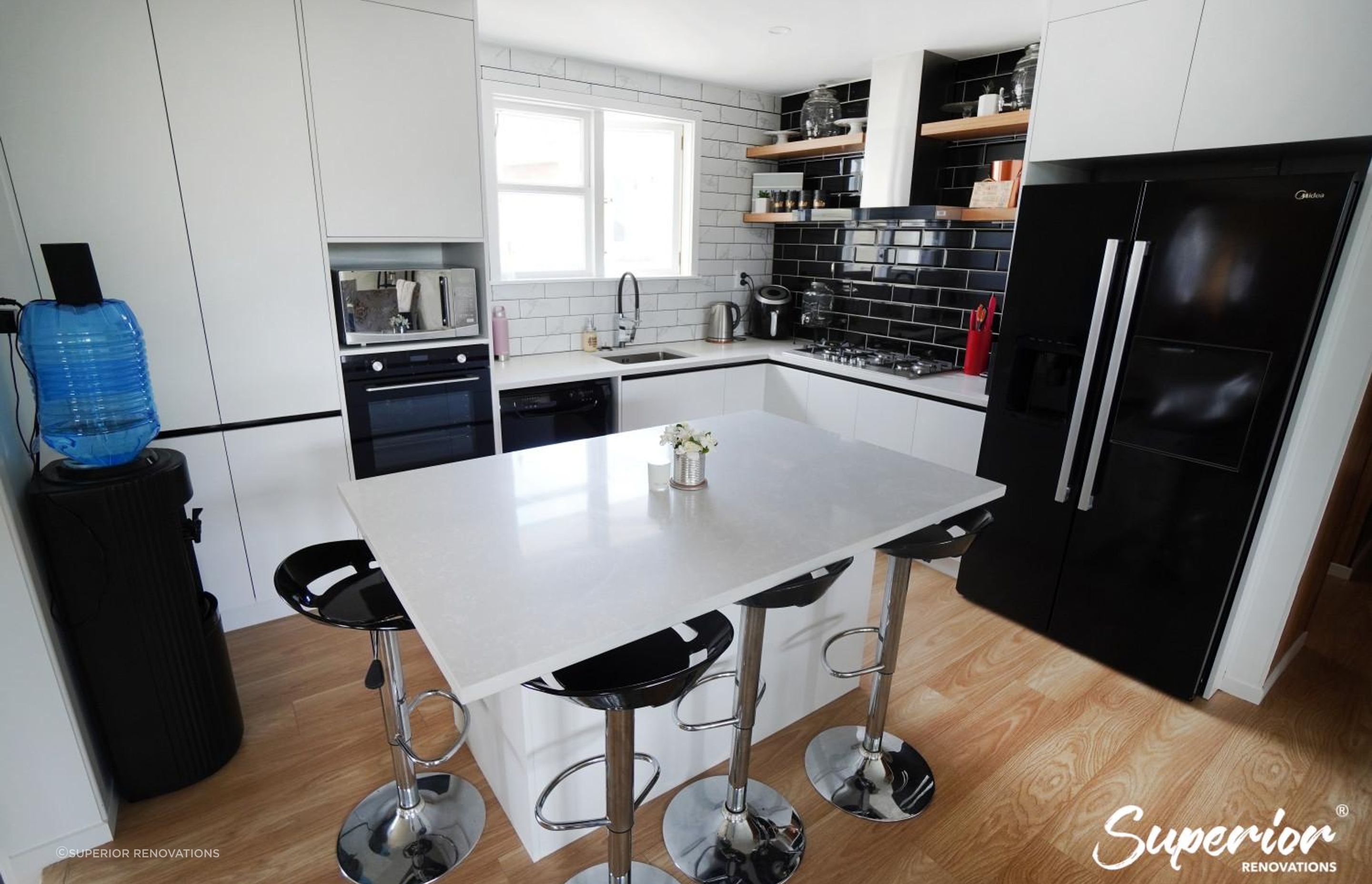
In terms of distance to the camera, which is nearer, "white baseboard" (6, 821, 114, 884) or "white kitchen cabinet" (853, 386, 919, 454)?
"white baseboard" (6, 821, 114, 884)

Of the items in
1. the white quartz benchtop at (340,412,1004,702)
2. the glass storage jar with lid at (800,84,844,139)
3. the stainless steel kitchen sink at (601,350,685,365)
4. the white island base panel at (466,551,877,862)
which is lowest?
the white island base panel at (466,551,877,862)

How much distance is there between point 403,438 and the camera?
9.47ft

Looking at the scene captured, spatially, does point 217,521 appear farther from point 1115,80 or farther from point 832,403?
point 1115,80

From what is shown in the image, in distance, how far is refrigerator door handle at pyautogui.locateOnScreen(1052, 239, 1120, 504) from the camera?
2271 millimetres

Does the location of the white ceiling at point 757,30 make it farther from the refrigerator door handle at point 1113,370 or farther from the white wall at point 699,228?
the refrigerator door handle at point 1113,370

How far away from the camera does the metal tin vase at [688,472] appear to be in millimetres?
1784

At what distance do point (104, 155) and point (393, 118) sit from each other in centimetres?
91

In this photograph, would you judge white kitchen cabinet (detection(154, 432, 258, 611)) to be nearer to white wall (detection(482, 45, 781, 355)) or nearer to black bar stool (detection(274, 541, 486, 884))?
black bar stool (detection(274, 541, 486, 884))

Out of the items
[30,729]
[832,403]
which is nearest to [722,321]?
[832,403]

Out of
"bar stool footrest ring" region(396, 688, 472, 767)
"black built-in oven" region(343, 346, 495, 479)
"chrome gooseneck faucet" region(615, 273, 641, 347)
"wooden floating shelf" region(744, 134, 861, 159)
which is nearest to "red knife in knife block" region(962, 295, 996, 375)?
"wooden floating shelf" region(744, 134, 861, 159)

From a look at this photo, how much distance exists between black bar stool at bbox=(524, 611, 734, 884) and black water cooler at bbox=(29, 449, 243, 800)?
45.5 inches

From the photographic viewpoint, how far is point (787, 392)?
13.1ft

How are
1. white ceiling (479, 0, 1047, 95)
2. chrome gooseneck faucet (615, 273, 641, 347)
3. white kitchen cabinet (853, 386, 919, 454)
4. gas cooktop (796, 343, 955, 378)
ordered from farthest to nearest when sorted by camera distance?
chrome gooseneck faucet (615, 273, 641, 347) → gas cooktop (796, 343, 955, 378) → white kitchen cabinet (853, 386, 919, 454) → white ceiling (479, 0, 1047, 95)

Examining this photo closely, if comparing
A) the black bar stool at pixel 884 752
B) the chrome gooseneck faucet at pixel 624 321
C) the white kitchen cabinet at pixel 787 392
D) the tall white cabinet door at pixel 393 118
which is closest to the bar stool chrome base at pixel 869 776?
the black bar stool at pixel 884 752
